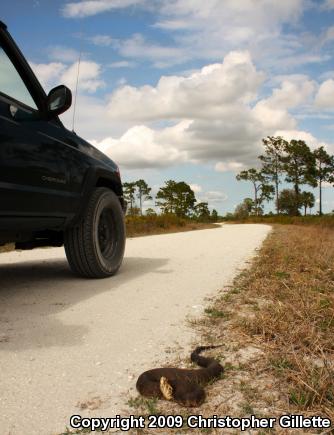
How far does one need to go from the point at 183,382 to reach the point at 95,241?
115 inches

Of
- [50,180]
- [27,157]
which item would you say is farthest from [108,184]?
[27,157]

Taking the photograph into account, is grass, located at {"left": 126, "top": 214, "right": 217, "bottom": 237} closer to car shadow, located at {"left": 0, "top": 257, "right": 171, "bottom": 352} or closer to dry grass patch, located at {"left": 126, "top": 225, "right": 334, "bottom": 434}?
car shadow, located at {"left": 0, "top": 257, "right": 171, "bottom": 352}

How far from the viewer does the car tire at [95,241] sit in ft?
14.5

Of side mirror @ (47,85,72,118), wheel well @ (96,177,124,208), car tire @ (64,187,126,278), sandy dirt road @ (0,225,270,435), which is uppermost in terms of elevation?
side mirror @ (47,85,72,118)

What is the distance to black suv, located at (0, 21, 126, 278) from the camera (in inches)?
128

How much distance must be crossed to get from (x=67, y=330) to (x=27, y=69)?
93.4 inches

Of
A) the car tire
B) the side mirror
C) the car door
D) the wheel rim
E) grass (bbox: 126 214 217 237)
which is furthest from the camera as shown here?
grass (bbox: 126 214 217 237)

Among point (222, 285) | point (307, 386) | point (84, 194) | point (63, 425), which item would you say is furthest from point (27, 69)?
point (307, 386)

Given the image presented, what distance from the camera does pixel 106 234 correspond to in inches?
197

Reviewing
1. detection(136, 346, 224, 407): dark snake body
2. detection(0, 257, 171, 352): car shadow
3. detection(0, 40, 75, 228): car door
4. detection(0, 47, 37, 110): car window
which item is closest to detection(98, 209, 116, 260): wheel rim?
detection(0, 257, 171, 352): car shadow

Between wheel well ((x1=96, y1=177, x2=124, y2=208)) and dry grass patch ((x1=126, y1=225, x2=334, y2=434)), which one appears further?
wheel well ((x1=96, y1=177, x2=124, y2=208))

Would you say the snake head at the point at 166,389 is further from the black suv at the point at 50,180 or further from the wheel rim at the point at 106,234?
the wheel rim at the point at 106,234

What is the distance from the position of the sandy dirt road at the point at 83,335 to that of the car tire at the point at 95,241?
0.53 feet

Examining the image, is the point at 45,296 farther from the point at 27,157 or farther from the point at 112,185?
the point at 112,185
